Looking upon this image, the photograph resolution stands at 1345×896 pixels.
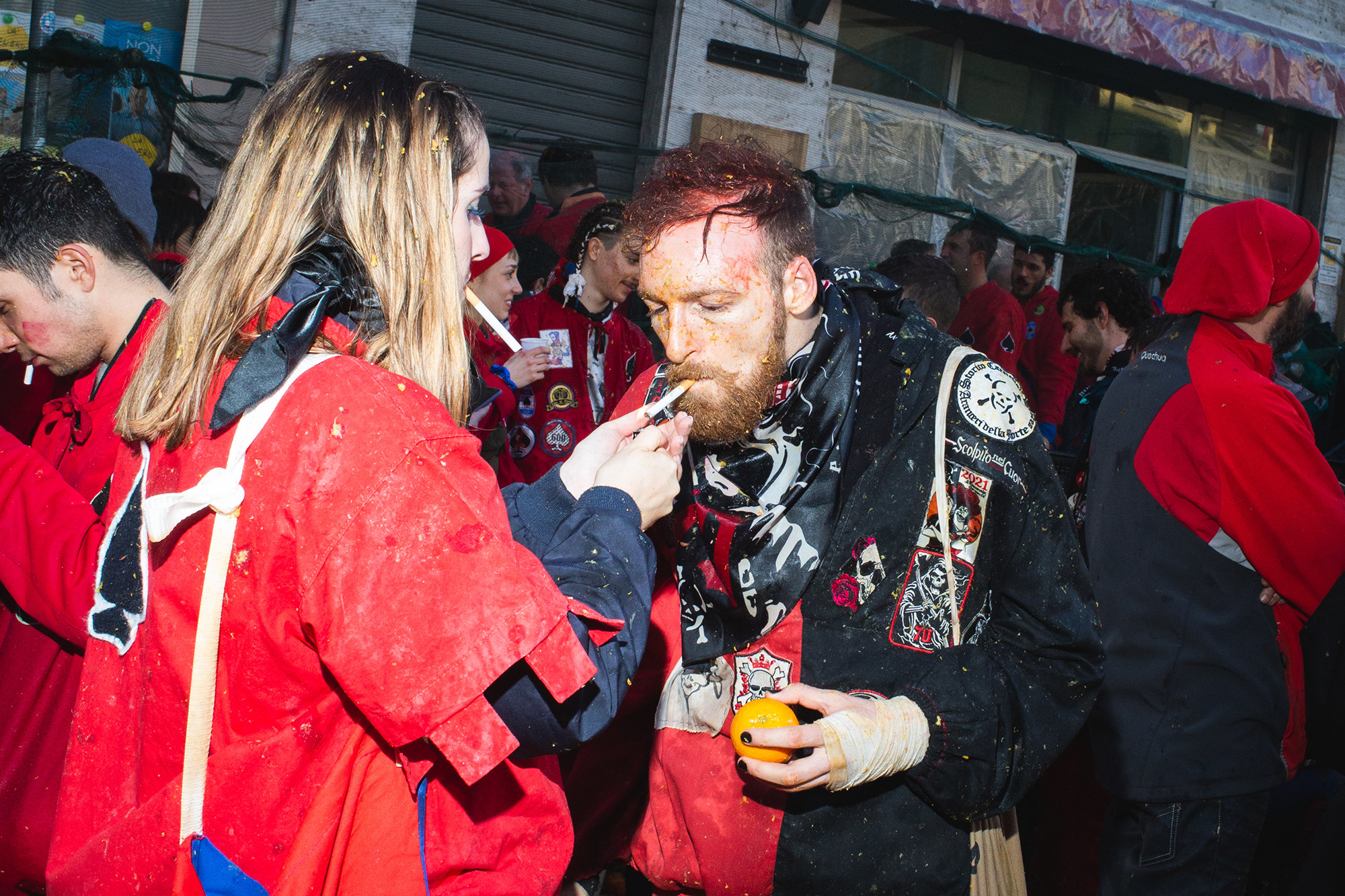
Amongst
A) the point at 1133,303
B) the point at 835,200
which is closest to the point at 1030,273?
the point at 835,200

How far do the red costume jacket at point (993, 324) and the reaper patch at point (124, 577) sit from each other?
6028mm

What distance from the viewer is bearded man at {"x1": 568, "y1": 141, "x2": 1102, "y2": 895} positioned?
2002 mm

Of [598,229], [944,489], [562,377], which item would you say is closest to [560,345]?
[562,377]

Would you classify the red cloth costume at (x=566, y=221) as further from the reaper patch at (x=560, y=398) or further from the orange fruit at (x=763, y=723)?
the orange fruit at (x=763, y=723)

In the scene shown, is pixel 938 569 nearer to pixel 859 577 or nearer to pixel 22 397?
pixel 859 577

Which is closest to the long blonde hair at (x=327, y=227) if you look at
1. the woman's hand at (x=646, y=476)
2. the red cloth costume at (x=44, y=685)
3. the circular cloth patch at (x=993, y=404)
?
the woman's hand at (x=646, y=476)

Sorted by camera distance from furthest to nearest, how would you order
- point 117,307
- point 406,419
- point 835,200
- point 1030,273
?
point 1030,273, point 835,200, point 117,307, point 406,419

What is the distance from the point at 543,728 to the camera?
138 cm

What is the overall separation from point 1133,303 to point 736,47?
444 cm

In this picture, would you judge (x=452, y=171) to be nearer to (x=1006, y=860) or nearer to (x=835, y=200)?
(x=1006, y=860)

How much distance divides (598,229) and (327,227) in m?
4.08

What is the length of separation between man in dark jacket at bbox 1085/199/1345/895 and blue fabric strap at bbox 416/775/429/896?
2.31m

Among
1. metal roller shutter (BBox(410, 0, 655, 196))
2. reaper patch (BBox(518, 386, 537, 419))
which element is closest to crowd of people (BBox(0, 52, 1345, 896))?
reaper patch (BBox(518, 386, 537, 419))

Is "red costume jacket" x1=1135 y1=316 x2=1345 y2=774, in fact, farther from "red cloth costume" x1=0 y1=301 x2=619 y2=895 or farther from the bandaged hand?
"red cloth costume" x1=0 y1=301 x2=619 y2=895
